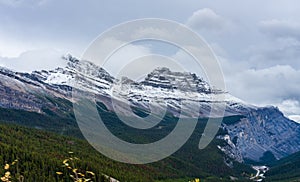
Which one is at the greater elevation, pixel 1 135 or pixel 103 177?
pixel 1 135

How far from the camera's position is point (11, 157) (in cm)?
13038

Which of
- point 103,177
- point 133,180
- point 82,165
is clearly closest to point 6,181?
point 103,177

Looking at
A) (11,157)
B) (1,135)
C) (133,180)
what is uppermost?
(1,135)

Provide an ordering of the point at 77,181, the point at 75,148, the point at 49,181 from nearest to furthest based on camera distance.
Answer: the point at 77,181
the point at 49,181
the point at 75,148

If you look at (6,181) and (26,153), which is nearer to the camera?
(6,181)

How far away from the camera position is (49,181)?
4579 inches

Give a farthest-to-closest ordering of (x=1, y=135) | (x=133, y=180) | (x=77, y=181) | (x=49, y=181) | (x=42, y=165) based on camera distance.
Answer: (x=1, y=135), (x=133, y=180), (x=42, y=165), (x=49, y=181), (x=77, y=181)

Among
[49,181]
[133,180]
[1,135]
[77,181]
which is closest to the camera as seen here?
[77,181]

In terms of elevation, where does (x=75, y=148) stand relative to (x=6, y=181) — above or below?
above

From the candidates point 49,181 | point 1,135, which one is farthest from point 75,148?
point 49,181

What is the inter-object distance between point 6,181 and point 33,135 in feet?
649

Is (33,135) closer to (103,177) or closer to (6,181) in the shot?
(103,177)

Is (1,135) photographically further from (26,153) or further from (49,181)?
(49,181)

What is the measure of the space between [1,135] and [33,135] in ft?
92.4
